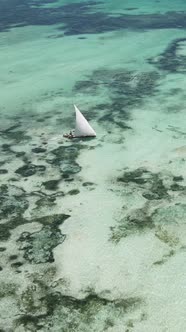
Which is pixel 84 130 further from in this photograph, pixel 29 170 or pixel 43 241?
pixel 43 241

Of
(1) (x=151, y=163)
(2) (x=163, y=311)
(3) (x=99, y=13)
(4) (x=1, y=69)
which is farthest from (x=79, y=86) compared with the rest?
(3) (x=99, y=13)

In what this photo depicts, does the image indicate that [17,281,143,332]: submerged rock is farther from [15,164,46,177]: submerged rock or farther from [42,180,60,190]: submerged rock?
[15,164,46,177]: submerged rock

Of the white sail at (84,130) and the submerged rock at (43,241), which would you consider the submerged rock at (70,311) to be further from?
the white sail at (84,130)

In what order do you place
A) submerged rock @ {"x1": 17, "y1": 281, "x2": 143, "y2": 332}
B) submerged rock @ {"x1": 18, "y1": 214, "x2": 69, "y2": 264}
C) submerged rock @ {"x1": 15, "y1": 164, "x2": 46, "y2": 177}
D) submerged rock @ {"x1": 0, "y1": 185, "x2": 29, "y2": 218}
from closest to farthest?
submerged rock @ {"x1": 17, "y1": 281, "x2": 143, "y2": 332} → submerged rock @ {"x1": 18, "y1": 214, "x2": 69, "y2": 264} → submerged rock @ {"x1": 0, "y1": 185, "x2": 29, "y2": 218} → submerged rock @ {"x1": 15, "y1": 164, "x2": 46, "y2": 177}

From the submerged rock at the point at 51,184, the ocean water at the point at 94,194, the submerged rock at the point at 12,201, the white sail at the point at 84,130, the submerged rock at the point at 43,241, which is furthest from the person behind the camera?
the white sail at the point at 84,130

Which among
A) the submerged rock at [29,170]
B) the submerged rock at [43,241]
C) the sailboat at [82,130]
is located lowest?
the submerged rock at [43,241]

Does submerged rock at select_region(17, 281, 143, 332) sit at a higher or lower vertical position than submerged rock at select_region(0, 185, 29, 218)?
lower

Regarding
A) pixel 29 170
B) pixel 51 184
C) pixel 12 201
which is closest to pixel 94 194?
pixel 51 184

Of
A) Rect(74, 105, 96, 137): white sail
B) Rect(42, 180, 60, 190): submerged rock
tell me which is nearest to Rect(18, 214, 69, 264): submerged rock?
Rect(42, 180, 60, 190): submerged rock

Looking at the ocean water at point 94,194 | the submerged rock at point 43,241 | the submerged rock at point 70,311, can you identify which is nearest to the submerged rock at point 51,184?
the ocean water at point 94,194
